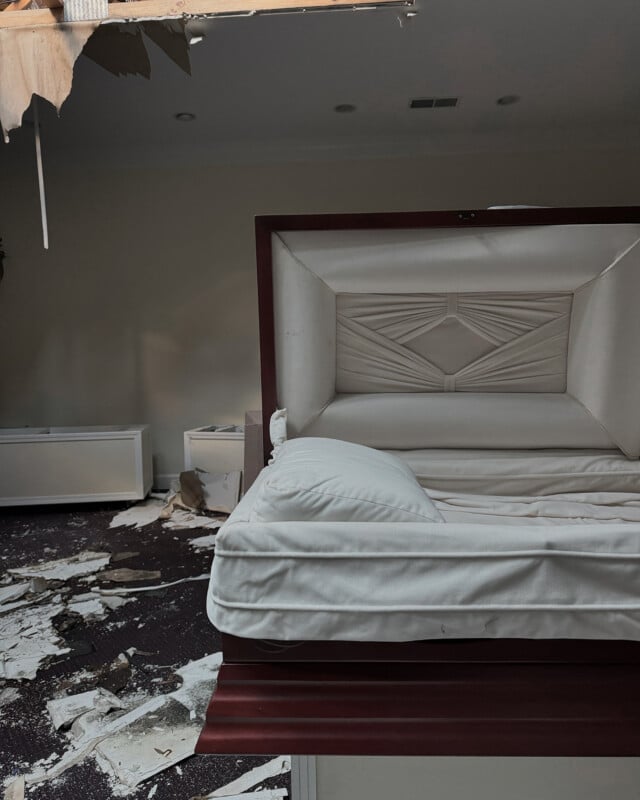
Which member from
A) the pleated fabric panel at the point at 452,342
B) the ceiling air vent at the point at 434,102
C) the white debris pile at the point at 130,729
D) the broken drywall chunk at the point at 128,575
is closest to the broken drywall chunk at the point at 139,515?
the broken drywall chunk at the point at 128,575

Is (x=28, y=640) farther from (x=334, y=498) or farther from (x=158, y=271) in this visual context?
(x=158, y=271)

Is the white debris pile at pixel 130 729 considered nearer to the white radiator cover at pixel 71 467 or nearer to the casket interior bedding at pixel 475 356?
the casket interior bedding at pixel 475 356

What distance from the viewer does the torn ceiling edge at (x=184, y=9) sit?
1.19 m

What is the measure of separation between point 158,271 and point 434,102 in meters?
2.24

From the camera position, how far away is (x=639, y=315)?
1581 millimetres

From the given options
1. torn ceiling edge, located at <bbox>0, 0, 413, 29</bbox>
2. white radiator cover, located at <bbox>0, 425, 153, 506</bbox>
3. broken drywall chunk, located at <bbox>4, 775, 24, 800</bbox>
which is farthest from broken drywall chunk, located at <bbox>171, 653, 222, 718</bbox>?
white radiator cover, located at <bbox>0, 425, 153, 506</bbox>

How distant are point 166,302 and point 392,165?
196 cm

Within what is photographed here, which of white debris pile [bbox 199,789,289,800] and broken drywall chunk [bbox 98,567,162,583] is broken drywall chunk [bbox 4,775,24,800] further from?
broken drywall chunk [bbox 98,567,162,583]

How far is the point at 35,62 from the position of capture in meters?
1.28

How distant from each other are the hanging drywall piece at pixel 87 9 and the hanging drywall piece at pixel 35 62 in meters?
0.02

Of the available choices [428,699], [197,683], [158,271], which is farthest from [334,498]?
[158,271]

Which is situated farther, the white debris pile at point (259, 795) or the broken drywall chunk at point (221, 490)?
the broken drywall chunk at point (221, 490)

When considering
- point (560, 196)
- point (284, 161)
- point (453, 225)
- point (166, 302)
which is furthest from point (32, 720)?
point (560, 196)

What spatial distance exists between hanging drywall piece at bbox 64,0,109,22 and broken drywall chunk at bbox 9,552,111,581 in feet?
7.20
